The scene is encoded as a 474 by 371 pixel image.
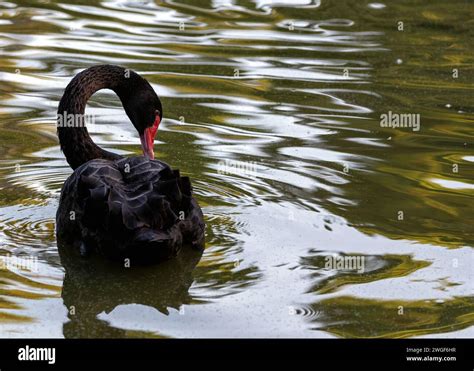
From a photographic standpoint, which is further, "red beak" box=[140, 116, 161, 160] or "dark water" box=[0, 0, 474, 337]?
"red beak" box=[140, 116, 161, 160]

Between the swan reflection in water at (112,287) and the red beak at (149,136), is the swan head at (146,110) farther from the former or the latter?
the swan reflection in water at (112,287)

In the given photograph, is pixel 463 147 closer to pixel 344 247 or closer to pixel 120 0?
pixel 344 247

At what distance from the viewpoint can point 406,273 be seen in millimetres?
5535

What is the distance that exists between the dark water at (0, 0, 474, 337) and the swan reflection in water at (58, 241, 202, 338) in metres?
0.01

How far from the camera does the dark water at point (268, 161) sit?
5.09 meters

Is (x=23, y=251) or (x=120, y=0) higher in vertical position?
(x=120, y=0)

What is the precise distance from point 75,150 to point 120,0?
203 inches

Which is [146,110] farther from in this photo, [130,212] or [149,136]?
[130,212]

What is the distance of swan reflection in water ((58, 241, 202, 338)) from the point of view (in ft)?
16.1

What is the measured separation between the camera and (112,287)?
17.5 ft

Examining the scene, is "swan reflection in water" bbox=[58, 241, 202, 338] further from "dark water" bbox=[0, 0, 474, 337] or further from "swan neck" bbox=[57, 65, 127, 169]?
"swan neck" bbox=[57, 65, 127, 169]

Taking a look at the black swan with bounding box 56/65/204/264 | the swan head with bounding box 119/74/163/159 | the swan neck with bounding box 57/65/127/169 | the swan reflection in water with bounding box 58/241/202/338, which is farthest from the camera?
the swan head with bounding box 119/74/163/159

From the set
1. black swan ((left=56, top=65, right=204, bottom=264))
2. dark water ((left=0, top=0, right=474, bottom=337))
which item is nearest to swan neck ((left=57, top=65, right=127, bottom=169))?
dark water ((left=0, top=0, right=474, bottom=337))
